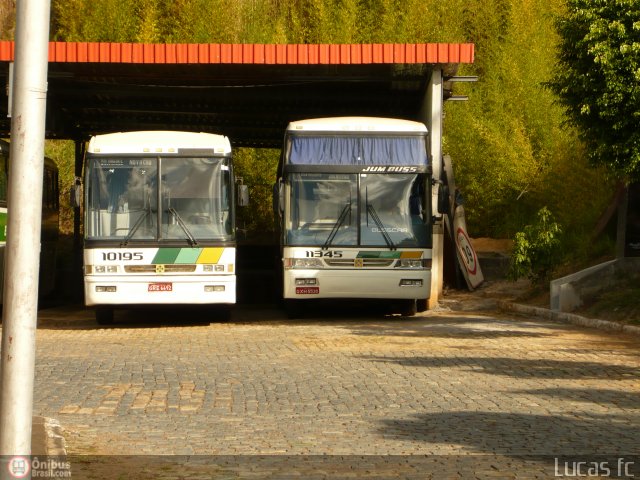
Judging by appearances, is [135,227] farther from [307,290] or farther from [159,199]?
[307,290]

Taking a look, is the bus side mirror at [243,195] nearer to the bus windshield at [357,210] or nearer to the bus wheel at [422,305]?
the bus windshield at [357,210]

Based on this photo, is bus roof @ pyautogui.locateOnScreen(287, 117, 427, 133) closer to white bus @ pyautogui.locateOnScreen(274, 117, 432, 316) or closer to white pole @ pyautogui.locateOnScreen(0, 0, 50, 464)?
white bus @ pyautogui.locateOnScreen(274, 117, 432, 316)

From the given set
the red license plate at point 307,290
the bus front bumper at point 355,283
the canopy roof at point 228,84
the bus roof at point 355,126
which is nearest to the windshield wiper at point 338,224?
the bus front bumper at point 355,283

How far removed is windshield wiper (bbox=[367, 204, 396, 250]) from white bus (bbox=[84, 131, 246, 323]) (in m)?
2.44

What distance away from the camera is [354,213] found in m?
20.3

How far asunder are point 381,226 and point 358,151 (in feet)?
4.73

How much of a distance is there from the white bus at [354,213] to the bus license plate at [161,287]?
2.14 m

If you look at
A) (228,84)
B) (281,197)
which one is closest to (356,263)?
(281,197)

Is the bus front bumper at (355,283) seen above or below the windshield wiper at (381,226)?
below

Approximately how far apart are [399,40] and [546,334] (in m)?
23.1

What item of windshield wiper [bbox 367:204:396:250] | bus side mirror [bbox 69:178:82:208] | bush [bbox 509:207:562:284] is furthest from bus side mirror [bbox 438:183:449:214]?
bus side mirror [bbox 69:178:82:208]

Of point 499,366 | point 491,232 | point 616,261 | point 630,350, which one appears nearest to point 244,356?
point 499,366

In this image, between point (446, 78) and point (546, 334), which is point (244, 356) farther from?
point (446, 78)

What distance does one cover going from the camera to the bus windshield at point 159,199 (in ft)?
63.5
